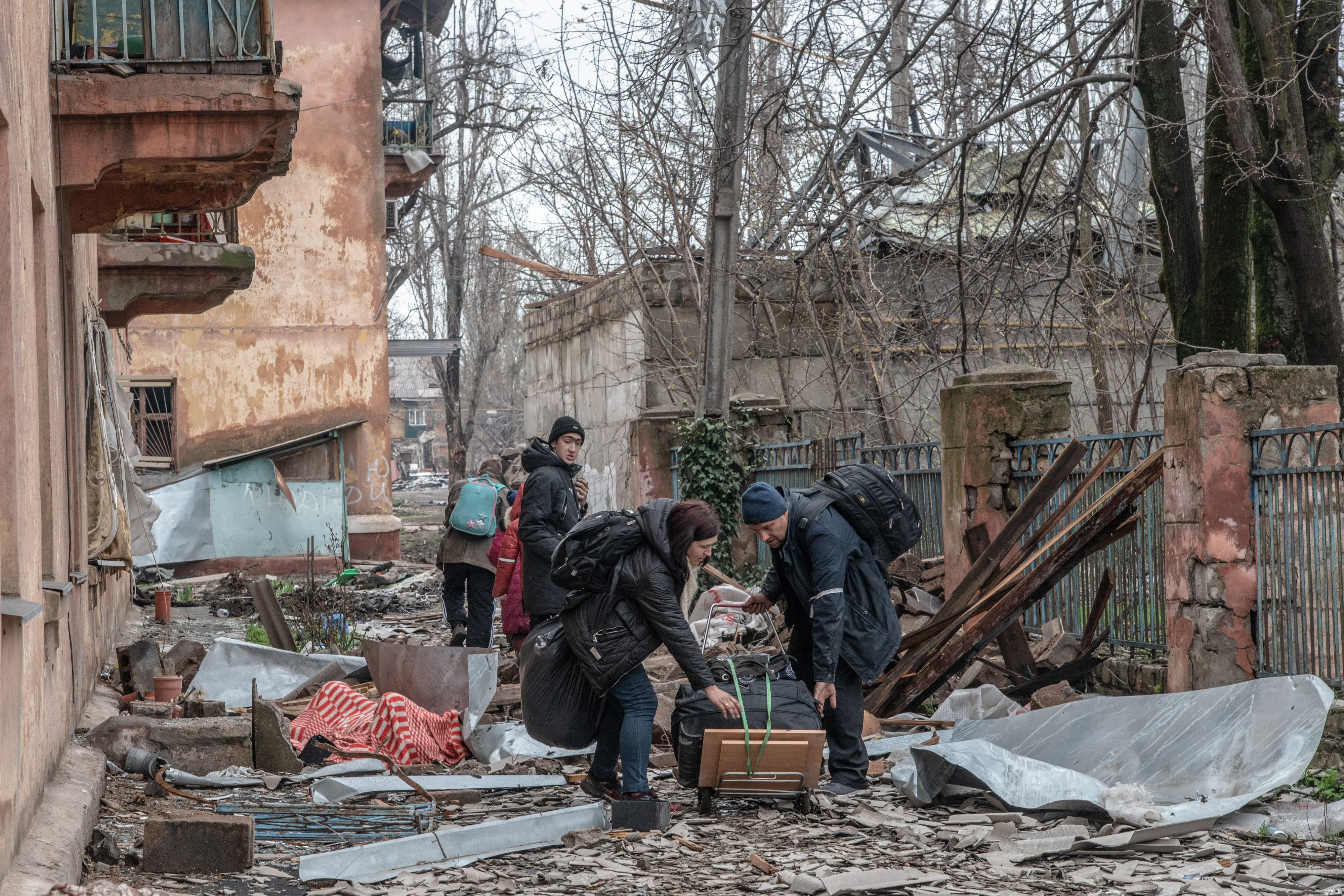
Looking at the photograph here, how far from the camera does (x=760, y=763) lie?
598 cm

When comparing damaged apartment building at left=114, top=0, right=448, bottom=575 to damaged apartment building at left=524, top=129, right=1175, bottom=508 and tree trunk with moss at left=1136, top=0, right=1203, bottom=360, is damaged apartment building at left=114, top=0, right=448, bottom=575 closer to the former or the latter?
damaged apartment building at left=524, top=129, right=1175, bottom=508

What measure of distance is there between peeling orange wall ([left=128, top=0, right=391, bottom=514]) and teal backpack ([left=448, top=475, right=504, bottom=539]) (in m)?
11.8

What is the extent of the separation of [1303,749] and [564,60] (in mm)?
11973

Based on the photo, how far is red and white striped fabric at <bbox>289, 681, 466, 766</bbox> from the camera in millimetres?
7660

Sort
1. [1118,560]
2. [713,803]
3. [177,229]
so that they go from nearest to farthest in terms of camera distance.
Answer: [713,803] → [1118,560] → [177,229]

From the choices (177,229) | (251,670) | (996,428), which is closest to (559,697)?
(251,670)

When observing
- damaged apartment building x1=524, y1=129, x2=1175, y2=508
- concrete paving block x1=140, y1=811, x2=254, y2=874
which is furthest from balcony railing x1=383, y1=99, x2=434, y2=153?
concrete paving block x1=140, y1=811, x2=254, y2=874

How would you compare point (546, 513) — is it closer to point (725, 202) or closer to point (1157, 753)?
point (1157, 753)

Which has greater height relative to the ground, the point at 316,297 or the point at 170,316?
the point at 316,297

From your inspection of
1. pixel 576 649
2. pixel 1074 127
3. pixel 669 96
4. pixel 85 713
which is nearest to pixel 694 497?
pixel 669 96

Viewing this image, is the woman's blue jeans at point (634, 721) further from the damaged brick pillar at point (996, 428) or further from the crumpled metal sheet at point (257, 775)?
the damaged brick pillar at point (996, 428)

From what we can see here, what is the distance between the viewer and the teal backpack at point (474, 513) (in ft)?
33.3

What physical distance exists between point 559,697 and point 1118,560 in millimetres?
4254

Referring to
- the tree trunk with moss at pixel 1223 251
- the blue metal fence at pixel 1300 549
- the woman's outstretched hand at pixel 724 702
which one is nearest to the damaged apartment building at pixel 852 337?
the tree trunk with moss at pixel 1223 251
